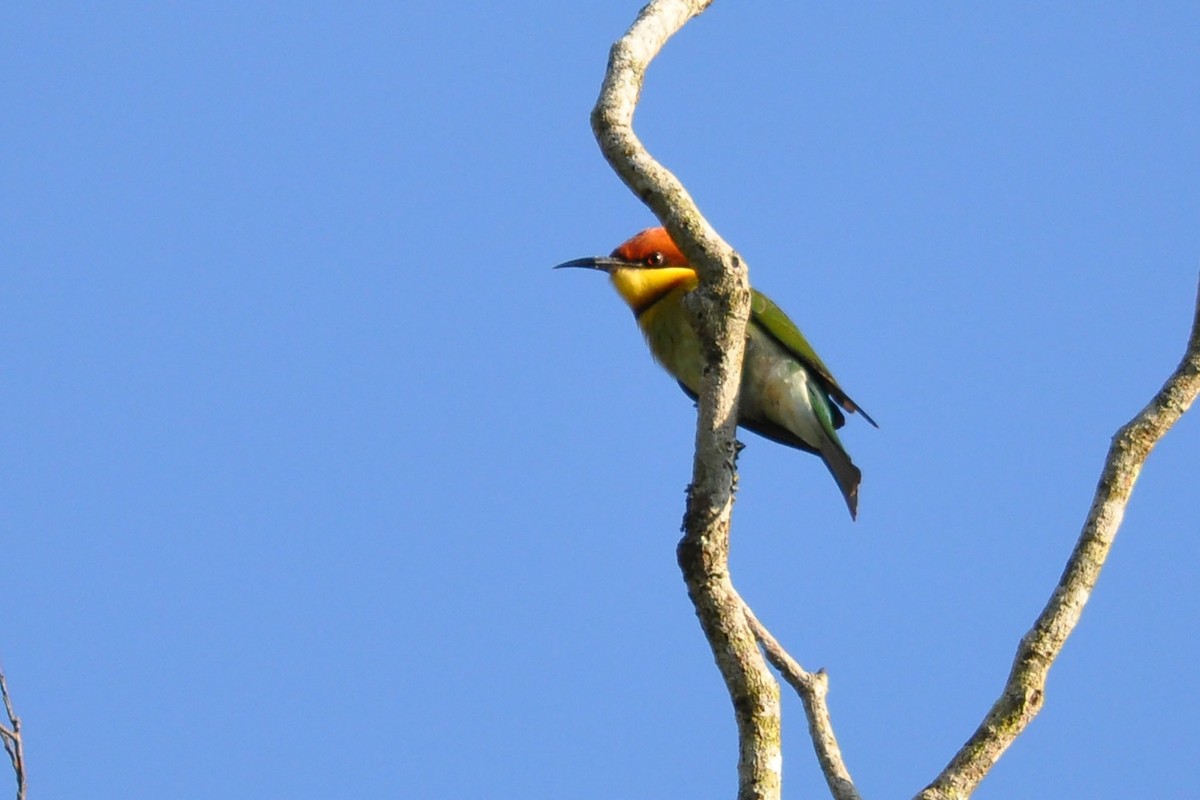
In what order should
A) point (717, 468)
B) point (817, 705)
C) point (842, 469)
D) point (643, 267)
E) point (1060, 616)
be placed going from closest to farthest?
1. point (1060, 616)
2. point (717, 468)
3. point (817, 705)
4. point (842, 469)
5. point (643, 267)

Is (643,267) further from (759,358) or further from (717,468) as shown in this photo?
(717,468)

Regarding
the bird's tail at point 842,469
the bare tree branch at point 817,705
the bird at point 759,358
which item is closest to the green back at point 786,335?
the bird at point 759,358

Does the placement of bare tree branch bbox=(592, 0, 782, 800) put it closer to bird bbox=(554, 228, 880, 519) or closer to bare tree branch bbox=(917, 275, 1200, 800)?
bare tree branch bbox=(917, 275, 1200, 800)

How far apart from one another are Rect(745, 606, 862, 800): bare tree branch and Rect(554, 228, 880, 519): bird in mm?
2312

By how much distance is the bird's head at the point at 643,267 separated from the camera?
7.33 metres

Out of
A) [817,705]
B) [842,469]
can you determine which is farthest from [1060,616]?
[842,469]

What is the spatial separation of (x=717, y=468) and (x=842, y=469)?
3122mm

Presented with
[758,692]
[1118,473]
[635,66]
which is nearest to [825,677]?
[758,692]

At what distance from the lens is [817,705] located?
14.7 feet

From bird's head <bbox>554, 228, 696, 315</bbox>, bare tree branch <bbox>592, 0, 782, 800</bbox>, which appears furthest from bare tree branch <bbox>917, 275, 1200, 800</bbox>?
bird's head <bbox>554, 228, 696, 315</bbox>

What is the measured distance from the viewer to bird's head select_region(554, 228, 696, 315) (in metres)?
7.33

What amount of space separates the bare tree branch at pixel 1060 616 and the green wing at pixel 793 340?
2884 millimetres

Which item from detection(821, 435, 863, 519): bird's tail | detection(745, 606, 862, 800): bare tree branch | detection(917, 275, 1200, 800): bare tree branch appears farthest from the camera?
detection(821, 435, 863, 519): bird's tail

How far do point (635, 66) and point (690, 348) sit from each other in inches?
113
